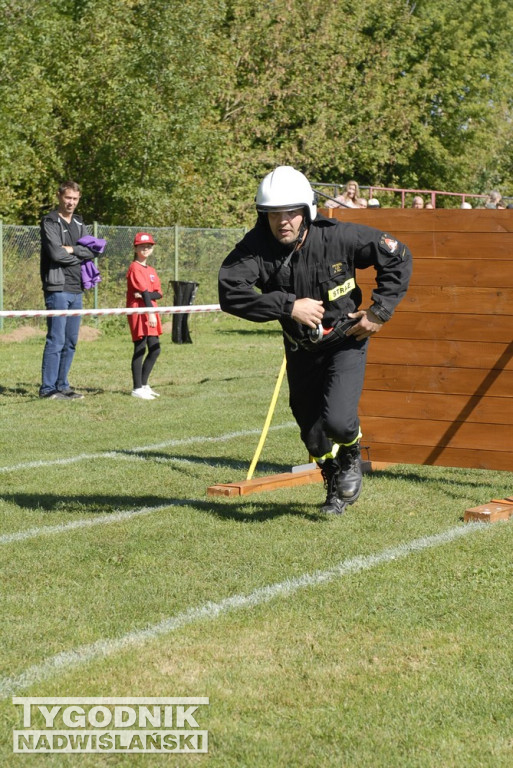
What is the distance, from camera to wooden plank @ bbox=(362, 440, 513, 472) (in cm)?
845

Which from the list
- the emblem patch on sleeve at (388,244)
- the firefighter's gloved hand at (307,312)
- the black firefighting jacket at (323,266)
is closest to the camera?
the firefighter's gloved hand at (307,312)

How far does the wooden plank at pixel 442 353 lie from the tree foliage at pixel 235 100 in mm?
16877

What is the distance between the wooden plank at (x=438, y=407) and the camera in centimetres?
845

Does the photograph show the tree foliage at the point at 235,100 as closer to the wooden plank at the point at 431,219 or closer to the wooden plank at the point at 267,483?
the wooden plank at the point at 431,219

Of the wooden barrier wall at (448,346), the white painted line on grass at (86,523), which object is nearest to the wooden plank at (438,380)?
the wooden barrier wall at (448,346)

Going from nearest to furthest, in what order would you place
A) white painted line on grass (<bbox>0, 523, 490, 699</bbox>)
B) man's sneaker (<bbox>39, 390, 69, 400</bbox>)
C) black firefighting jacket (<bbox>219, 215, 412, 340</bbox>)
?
white painted line on grass (<bbox>0, 523, 490, 699</bbox>), black firefighting jacket (<bbox>219, 215, 412, 340</bbox>), man's sneaker (<bbox>39, 390, 69, 400</bbox>)

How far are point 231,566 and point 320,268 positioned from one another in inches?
69.0

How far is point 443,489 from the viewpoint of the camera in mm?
8406

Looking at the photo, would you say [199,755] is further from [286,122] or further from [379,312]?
[286,122]

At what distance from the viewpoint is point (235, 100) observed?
1358 inches

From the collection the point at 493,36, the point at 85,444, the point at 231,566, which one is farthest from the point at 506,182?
the point at 231,566

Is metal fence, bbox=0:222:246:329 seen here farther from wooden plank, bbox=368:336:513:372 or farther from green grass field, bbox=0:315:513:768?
wooden plank, bbox=368:336:513:372

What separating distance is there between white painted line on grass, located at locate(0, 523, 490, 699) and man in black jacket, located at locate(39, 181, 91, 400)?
290 inches

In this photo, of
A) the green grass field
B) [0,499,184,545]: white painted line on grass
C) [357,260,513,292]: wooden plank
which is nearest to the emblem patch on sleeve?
the green grass field
